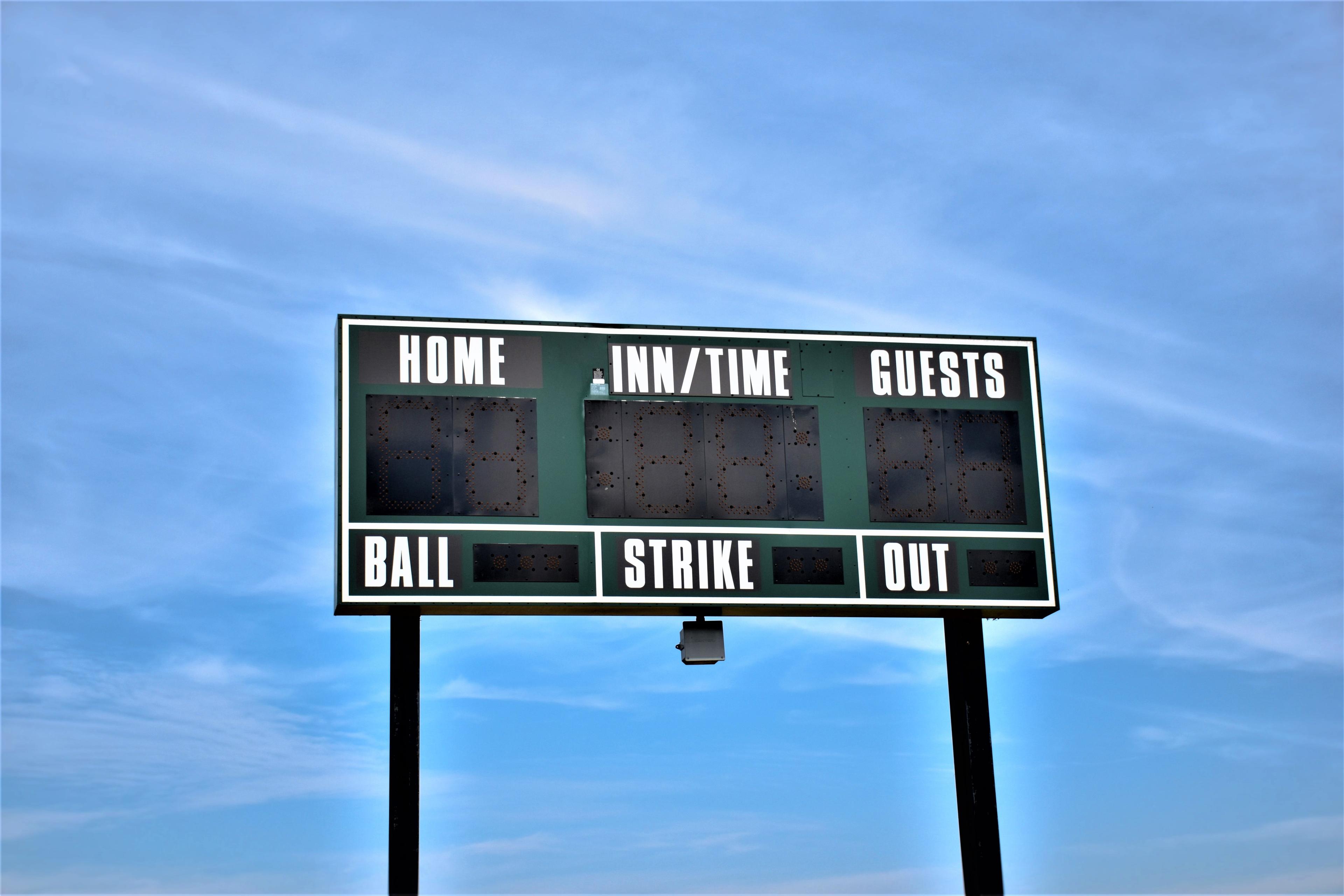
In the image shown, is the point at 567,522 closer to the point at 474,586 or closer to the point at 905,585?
the point at 474,586

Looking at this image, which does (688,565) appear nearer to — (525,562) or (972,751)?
(525,562)

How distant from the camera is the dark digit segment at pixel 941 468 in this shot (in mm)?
16453

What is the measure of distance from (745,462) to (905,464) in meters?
1.74

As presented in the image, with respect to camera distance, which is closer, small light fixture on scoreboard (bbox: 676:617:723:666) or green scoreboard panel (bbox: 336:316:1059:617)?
green scoreboard panel (bbox: 336:316:1059:617)

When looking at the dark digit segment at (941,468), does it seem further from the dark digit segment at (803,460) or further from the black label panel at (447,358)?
the black label panel at (447,358)

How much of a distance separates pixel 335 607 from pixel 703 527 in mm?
3689

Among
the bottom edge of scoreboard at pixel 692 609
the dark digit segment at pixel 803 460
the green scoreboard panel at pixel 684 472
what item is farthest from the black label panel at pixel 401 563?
the dark digit segment at pixel 803 460

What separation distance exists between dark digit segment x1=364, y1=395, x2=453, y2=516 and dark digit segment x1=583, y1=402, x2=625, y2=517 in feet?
4.46

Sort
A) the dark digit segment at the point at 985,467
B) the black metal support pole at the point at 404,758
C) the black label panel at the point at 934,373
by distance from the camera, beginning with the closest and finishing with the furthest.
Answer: the black metal support pole at the point at 404,758, the dark digit segment at the point at 985,467, the black label panel at the point at 934,373

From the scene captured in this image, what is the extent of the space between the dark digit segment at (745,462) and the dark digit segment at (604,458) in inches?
36.1

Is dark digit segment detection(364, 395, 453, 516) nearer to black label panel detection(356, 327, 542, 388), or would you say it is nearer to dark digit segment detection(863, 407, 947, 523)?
→ black label panel detection(356, 327, 542, 388)

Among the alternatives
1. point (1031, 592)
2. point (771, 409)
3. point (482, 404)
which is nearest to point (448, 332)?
point (482, 404)

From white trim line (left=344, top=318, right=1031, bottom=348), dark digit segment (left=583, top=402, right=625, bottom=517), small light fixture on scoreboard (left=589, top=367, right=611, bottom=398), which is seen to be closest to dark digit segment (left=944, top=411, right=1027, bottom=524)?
white trim line (left=344, top=318, right=1031, bottom=348)

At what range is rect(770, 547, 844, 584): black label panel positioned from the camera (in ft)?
52.5
